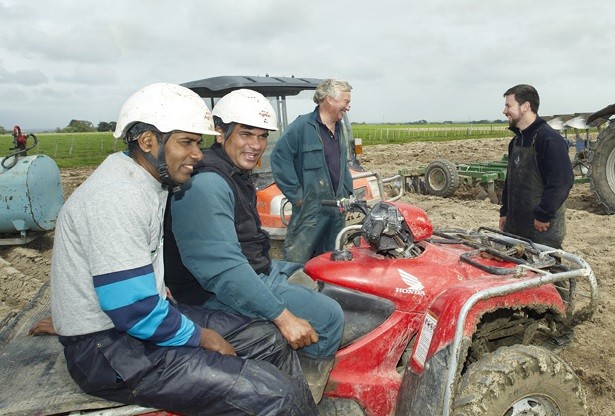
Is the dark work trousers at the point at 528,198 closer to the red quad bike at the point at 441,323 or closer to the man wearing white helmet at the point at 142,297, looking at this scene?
the red quad bike at the point at 441,323

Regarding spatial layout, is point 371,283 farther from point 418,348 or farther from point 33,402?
point 33,402

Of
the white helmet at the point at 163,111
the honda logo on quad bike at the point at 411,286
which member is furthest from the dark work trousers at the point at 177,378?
the white helmet at the point at 163,111

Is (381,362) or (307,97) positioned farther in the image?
(307,97)

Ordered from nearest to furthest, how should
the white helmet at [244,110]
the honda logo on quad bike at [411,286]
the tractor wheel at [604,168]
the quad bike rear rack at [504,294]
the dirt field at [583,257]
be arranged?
the quad bike rear rack at [504,294] < the honda logo on quad bike at [411,286] < the white helmet at [244,110] < the dirt field at [583,257] < the tractor wheel at [604,168]

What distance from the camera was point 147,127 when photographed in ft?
6.97

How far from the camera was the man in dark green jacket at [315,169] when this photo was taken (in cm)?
479

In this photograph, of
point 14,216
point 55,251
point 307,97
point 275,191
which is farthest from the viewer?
point 14,216

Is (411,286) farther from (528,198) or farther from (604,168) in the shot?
(604,168)

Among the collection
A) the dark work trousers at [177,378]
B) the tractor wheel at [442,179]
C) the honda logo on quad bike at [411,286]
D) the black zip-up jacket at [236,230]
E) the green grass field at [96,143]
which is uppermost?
the black zip-up jacket at [236,230]

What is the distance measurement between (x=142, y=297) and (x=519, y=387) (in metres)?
1.72

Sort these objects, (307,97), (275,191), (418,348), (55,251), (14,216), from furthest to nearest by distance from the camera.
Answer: (14,216) → (307,97) → (275,191) → (418,348) → (55,251)

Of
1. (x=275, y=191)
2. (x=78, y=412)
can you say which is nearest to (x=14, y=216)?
(x=275, y=191)

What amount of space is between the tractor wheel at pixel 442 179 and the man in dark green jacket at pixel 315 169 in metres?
6.22

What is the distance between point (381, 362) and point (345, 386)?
22 centimetres
